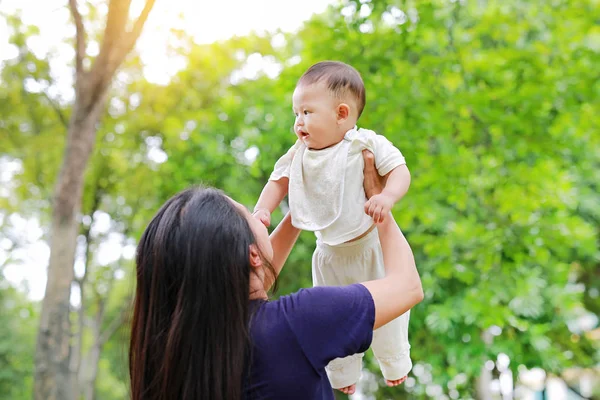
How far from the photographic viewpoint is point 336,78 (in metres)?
2.10

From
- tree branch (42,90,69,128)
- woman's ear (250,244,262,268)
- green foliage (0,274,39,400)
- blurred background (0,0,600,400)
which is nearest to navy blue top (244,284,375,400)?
woman's ear (250,244,262,268)

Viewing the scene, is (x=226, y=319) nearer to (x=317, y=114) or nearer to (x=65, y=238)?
(x=317, y=114)

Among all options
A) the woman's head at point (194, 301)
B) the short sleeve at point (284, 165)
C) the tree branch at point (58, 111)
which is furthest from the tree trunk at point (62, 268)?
the woman's head at point (194, 301)

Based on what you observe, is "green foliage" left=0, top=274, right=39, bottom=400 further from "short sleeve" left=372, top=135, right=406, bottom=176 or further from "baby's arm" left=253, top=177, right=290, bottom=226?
"short sleeve" left=372, top=135, right=406, bottom=176

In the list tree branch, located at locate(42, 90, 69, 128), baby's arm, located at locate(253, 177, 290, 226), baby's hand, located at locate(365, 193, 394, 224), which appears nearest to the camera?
baby's hand, located at locate(365, 193, 394, 224)

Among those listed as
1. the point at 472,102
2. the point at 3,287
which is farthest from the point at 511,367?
the point at 3,287

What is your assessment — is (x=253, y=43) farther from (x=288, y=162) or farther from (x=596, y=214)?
(x=288, y=162)

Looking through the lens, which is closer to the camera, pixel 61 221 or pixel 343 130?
pixel 343 130

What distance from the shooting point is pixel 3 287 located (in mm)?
19312

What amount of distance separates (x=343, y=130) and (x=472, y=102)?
6343 mm

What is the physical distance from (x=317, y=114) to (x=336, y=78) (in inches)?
4.9

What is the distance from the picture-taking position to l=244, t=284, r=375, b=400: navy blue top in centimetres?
158

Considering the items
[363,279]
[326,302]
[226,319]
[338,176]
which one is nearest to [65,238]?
[363,279]

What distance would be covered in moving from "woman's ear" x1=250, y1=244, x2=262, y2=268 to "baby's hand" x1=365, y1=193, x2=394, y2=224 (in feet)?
1.19
